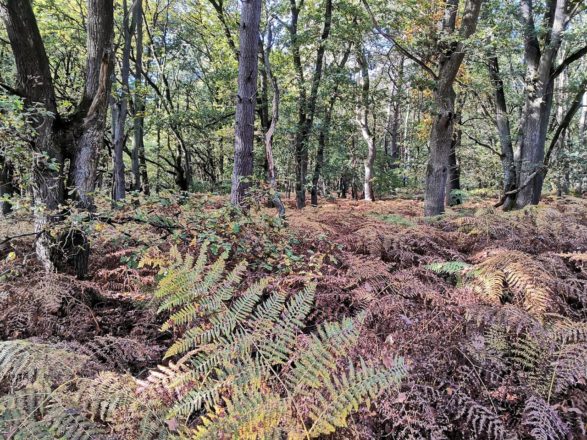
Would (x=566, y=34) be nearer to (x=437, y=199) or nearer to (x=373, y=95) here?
(x=437, y=199)

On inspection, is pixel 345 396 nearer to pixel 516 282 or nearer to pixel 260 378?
pixel 260 378

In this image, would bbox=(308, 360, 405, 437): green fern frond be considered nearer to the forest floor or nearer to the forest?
the forest

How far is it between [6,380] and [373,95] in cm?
1095

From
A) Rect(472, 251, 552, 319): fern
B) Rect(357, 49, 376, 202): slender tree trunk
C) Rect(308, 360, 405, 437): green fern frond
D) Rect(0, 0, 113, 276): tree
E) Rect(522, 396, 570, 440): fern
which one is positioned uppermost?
Rect(357, 49, 376, 202): slender tree trunk

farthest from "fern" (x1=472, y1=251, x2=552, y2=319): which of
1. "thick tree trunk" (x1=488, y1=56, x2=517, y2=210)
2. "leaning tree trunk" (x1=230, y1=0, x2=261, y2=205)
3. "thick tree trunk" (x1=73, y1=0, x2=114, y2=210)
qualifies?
"thick tree trunk" (x1=488, y1=56, x2=517, y2=210)

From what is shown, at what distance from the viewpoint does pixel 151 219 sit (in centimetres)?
306

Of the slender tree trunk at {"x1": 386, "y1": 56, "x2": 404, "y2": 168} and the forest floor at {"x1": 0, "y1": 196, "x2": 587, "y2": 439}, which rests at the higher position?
the slender tree trunk at {"x1": 386, "y1": 56, "x2": 404, "y2": 168}

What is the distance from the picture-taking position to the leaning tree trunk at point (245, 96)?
4.40 metres

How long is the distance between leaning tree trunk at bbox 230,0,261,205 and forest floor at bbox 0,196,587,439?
932mm

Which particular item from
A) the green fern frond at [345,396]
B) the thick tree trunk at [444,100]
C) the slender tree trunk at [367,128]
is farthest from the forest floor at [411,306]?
the slender tree trunk at [367,128]

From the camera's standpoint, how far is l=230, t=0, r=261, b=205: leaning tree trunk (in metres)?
4.40

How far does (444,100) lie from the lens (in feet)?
16.9

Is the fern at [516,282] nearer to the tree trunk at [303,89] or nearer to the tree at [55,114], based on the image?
the tree at [55,114]

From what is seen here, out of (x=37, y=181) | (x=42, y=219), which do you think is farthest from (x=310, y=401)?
(x=37, y=181)
